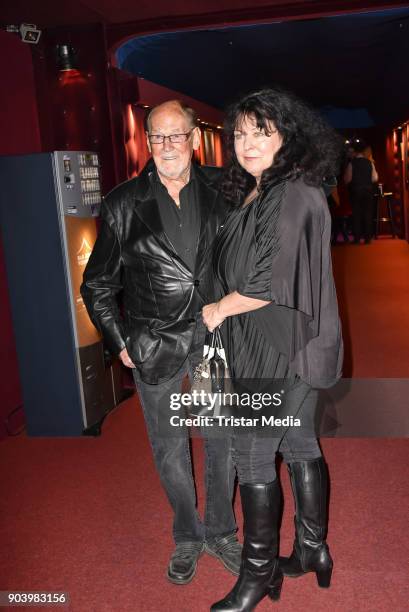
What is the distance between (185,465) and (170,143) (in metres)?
1.13

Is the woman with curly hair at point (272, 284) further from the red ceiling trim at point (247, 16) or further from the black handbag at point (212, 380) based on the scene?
the red ceiling trim at point (247, 16)

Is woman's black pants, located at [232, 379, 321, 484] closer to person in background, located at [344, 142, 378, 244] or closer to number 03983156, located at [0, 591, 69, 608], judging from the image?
number 03983156, located at [0, 591, 69, 608]

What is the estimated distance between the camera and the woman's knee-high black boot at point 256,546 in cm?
204

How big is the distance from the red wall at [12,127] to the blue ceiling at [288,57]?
57.0 inches

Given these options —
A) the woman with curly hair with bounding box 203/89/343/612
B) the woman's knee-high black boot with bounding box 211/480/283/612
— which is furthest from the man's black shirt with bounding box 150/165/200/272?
the woman's knee-high black boot with bounding box 211/480/283/612

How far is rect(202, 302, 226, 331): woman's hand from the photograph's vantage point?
1932 mm

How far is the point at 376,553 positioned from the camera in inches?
97.7

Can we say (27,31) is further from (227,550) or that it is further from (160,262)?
(227,550)

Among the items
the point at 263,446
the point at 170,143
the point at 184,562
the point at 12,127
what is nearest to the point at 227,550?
the point at 184,562

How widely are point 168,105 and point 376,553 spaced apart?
69.6 inches

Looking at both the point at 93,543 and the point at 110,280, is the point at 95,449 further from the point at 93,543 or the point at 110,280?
the point at 110,280

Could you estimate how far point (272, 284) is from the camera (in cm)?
182

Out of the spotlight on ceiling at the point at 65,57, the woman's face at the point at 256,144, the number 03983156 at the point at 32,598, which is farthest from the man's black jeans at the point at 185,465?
the spotlight on ceiling at the point at 65,57

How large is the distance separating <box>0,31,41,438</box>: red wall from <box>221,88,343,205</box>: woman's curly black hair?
2.49m
